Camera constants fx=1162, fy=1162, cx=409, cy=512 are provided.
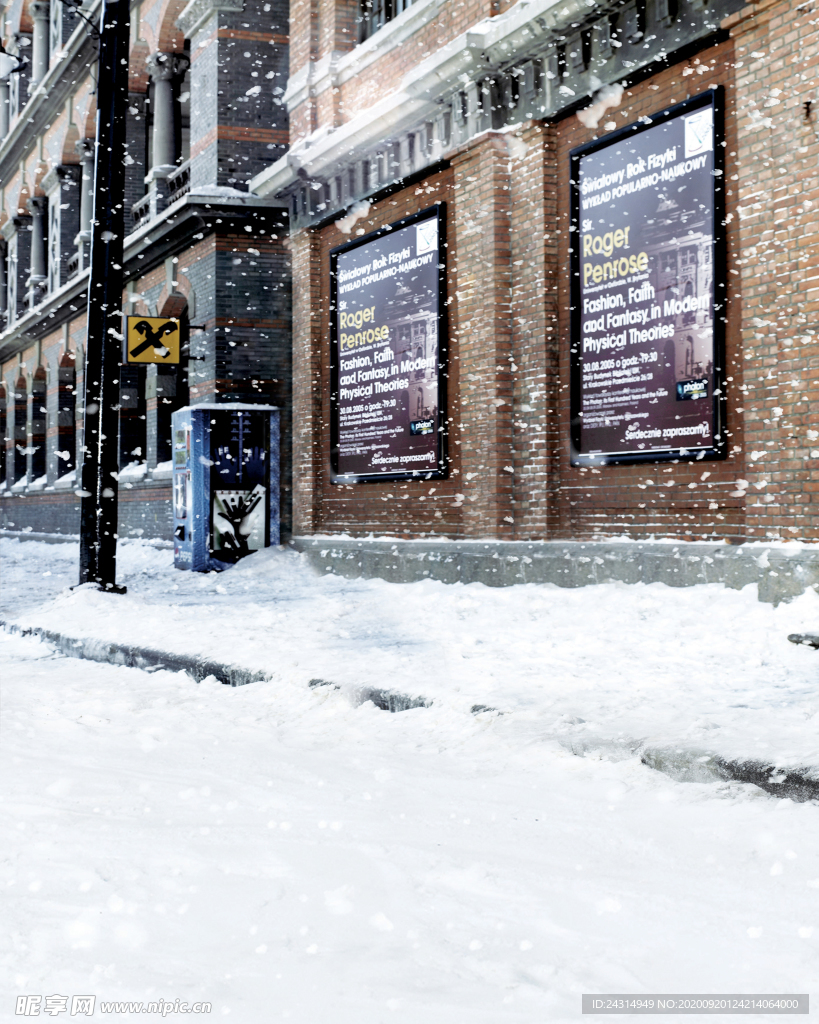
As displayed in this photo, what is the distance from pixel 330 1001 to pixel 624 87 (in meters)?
9.91

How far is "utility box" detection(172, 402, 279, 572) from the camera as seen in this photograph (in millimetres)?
16500

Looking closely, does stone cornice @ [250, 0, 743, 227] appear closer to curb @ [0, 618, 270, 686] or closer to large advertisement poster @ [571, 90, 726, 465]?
large advertisement poster @ [571, 90, 726, 465]

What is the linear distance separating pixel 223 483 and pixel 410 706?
413 inches

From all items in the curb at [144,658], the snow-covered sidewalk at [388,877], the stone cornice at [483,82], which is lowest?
the curb at [144,658]

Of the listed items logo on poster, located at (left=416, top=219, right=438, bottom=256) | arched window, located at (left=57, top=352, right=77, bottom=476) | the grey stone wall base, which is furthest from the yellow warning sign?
arched window, located at (left=57, top=352, right=77, bottom=476)

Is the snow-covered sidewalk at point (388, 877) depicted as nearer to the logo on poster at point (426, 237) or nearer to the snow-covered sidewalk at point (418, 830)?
the snow-covered sidewalk at point (418, 830)

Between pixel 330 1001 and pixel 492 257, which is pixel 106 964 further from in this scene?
pixel 492 257

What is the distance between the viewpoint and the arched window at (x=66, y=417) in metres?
28.4

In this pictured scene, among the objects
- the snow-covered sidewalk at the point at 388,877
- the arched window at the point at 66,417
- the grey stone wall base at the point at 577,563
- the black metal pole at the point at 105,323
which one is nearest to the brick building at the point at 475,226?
the grey stone wall base at the point at 577,563

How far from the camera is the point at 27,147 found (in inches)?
1210

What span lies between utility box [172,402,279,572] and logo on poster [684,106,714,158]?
8.41 m

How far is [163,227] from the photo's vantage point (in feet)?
61.8

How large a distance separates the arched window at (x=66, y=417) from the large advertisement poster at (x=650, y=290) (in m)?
19.4

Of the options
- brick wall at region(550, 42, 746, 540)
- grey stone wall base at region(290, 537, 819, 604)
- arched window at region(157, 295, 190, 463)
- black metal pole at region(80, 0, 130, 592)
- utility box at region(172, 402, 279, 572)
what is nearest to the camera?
grey stone wall base at region(290, 537, 819, 604)
